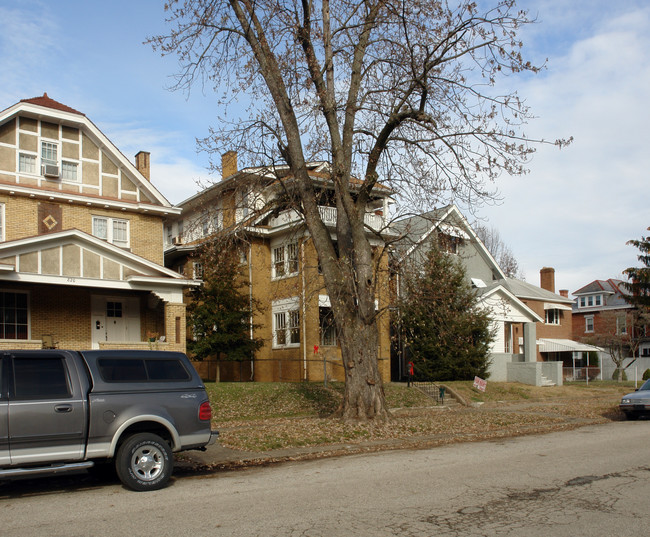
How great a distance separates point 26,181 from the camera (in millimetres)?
24562

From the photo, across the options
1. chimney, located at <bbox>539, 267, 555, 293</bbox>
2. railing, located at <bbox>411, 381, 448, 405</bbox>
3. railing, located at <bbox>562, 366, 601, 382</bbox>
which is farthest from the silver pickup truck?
chimney, located at <bbox>539, 267, 555, 293</bbox>

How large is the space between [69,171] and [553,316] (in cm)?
3563

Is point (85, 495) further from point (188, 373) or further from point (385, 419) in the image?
point (385, 419)

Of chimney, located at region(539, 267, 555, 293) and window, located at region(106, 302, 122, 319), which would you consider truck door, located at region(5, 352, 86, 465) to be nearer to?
window, located at region(106, 302, 122, 319)

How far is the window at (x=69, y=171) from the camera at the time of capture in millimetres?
25609

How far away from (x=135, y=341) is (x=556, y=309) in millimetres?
32817

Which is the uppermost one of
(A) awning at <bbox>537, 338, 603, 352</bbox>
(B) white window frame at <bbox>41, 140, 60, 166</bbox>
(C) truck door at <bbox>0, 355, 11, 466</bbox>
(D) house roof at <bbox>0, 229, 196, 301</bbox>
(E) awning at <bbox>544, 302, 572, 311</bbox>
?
(B) white window frame at <bbox>41, 140, 60, 166</bbox>

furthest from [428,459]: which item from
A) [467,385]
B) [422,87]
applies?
[467,385]

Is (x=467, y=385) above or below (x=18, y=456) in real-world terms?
below

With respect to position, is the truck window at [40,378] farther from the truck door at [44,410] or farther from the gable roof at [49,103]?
the gable roof at [49,103]

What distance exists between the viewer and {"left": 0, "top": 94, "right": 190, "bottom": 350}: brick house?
2270cm

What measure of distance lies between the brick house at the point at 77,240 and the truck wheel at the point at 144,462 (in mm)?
14604

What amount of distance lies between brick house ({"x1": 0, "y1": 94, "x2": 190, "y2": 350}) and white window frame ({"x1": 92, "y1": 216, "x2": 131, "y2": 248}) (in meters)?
0.04

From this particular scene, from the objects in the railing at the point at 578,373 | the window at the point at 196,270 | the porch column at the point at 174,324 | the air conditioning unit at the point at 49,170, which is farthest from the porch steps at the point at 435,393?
the railing at the point at 578,373
